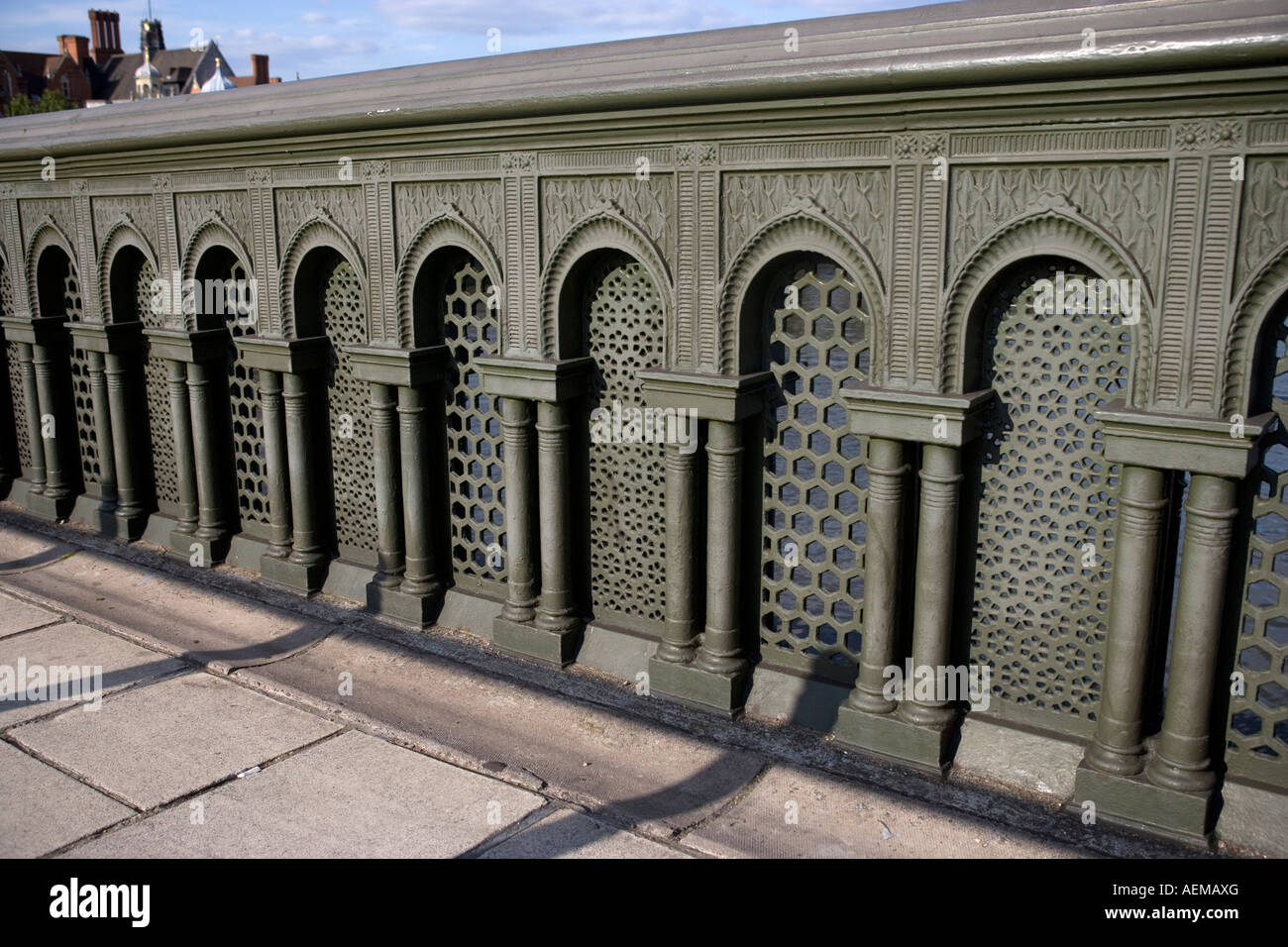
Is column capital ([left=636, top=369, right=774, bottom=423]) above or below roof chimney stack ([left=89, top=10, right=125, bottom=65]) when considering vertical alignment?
below

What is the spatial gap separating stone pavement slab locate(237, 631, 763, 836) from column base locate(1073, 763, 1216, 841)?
1.56 meters

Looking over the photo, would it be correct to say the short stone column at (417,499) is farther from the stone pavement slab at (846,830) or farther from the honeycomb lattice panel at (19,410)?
the honeycomb lattice panel at (19,410)

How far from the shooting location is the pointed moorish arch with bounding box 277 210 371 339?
7.40m

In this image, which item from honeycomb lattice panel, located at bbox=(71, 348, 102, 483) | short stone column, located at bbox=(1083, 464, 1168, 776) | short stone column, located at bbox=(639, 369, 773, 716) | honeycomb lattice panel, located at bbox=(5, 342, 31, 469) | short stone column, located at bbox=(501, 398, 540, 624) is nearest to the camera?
short stone column, located at bbox=(1083, 464, 1168, 776)

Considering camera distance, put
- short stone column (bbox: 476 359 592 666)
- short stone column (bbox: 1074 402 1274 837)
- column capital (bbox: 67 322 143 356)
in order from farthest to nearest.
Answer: column capital (bbox: 67 322 143 356)
short stone column (bbox: 476 359 592 666)
short stone column (bbox: 1074 402 1274 837)

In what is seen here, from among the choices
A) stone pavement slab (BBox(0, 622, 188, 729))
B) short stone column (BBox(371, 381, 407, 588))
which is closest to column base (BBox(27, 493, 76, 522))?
stone pavement slab (BBox(0, 622, 188, 729))

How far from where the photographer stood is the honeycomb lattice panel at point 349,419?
7.84m

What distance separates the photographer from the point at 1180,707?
4.87m

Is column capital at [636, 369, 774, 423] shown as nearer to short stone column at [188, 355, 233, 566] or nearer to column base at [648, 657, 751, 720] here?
column base at [648, 657, 751, 720]

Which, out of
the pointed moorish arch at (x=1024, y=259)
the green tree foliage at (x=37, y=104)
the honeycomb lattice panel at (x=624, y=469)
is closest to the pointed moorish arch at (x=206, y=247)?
the honeycomb lattice panel at (x=624, y=469)

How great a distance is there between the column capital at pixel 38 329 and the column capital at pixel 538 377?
198 inches

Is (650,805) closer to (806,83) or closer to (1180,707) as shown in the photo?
(1180,707)

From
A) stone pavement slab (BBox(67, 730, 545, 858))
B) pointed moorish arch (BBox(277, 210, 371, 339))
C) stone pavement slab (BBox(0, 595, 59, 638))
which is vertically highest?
pointed moorish arch (BBox(277, 210, 371, 339))

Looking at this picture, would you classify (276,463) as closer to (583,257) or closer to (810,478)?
(583,257)
